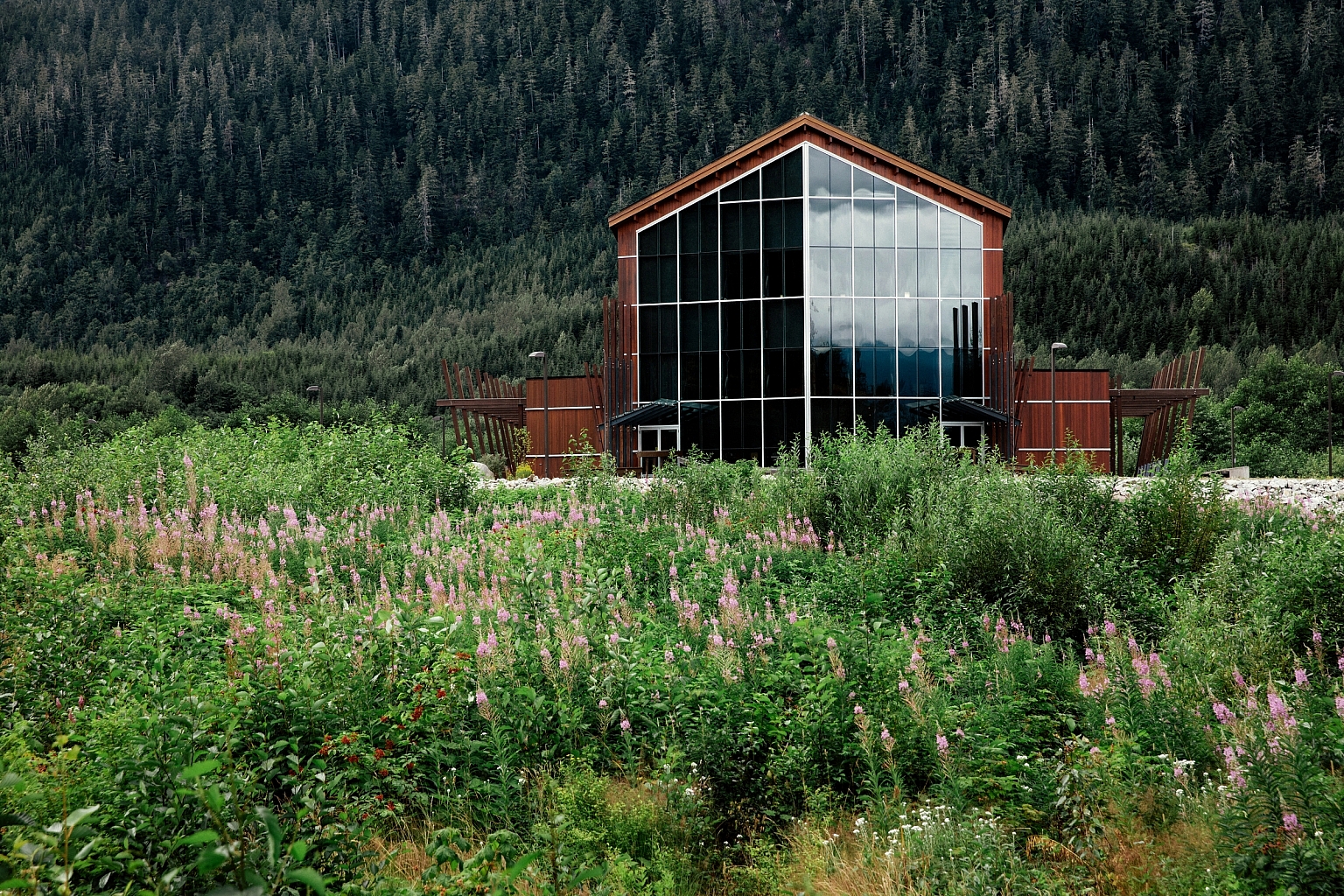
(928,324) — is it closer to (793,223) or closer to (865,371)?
(865,371)

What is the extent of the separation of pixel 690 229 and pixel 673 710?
97.8ft

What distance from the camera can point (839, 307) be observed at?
116 ft

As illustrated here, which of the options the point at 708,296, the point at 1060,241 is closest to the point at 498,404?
the point at 708,296

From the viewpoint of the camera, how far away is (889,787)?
7.14m

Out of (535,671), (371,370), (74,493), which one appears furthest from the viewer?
(371,370)

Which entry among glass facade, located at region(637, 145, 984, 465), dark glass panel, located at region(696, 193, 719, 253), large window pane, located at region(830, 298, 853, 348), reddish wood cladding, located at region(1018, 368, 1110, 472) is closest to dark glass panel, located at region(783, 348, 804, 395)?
glass facade, located at region(637, 145, 984, 465)

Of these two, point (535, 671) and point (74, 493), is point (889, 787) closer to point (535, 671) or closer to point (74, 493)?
point (535, 671)

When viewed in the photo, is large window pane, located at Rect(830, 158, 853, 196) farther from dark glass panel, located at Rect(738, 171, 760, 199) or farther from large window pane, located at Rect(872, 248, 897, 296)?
dark glass panel, located at Rect(738, 171, 760, 199)

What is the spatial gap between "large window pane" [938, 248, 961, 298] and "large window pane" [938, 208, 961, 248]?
0.63 feet

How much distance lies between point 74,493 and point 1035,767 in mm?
12994

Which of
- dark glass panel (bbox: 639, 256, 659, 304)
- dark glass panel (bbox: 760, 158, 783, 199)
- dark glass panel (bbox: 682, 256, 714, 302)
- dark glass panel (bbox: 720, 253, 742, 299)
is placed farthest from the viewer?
dark glass panel (bbox: 639, 256, 659, 304)

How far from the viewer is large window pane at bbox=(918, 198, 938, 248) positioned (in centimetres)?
3525

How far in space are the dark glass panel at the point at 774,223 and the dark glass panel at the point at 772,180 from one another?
31 cm

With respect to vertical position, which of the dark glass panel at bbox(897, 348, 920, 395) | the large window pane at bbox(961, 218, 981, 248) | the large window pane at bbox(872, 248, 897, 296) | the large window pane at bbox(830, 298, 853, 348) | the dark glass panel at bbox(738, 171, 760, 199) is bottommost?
the dark glass panel at bbox(897, 348, 920, 395)
